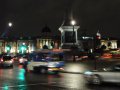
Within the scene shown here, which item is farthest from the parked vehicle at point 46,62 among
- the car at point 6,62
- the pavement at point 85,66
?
the car at point 6,62

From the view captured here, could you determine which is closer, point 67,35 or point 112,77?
point 112,77

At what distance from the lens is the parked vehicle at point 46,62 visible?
34.0m

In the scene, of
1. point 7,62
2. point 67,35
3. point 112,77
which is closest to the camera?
point 112,77

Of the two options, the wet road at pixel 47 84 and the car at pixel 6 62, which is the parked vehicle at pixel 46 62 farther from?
the car at pixel 6 62

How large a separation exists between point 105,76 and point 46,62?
42.4 ft

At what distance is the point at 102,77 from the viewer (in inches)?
860

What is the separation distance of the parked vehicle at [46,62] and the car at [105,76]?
11266 mm

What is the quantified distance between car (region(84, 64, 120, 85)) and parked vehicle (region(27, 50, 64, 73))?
11.3 m

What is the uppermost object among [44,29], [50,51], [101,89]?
[44,29]

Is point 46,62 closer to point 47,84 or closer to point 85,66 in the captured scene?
point 85,66

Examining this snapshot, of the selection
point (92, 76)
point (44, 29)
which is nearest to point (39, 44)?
point (44, 29)

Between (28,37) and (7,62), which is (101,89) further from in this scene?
(28,37)

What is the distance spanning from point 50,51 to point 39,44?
151m

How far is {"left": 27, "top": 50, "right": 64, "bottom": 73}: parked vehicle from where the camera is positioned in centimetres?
3400
